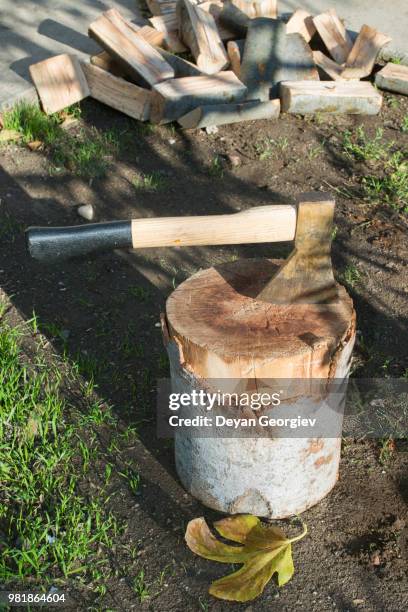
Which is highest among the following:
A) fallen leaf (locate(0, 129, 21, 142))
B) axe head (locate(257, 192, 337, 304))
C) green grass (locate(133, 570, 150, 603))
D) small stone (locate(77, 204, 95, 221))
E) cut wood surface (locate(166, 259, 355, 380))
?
axe head (locate(257, 192, 337, 304))

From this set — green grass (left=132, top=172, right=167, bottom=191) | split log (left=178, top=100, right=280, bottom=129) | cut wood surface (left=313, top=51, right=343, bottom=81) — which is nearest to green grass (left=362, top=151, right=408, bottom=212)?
split log (left=178, top=100, right=280, bottom=129)

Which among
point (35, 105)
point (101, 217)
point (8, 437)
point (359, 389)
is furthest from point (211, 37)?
point (8, 437)

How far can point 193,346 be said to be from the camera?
2.57m

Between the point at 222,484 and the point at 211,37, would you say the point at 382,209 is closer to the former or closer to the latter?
the point at 211,37

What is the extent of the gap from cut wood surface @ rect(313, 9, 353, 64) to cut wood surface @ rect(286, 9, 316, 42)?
65 mm

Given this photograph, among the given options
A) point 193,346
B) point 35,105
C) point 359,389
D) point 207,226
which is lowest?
point 359,389

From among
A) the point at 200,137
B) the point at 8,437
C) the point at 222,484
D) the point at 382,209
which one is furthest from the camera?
the point at 200,137

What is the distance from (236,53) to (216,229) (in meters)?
3.05

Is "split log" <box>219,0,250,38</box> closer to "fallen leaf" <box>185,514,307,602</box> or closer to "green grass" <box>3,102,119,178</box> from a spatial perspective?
"green grass" <box>3,102,119,178</box>

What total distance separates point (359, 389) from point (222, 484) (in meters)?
0.97

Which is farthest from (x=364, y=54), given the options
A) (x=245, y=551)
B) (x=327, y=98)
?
(x=245, y=551)

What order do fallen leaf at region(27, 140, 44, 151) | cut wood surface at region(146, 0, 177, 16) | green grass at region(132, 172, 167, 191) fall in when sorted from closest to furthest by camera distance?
green grass at region(132, 172, 167, 191) → fallen leaf at region(27, 140, 44, 151) → cut wood surface at region(146, 0, 177, 16)

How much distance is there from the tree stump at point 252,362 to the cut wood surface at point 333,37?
10.8 ft

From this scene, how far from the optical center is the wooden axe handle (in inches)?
106
